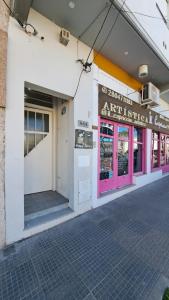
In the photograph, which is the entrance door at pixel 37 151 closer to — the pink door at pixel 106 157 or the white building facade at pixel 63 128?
the white building facade at pixel 63 128

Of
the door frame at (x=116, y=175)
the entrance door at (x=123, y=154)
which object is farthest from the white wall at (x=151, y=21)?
the entrance door at (x=123, y=154)

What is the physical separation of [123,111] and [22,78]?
10.0ft

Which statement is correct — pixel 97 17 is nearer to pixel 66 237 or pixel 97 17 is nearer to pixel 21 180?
pixel 21 180

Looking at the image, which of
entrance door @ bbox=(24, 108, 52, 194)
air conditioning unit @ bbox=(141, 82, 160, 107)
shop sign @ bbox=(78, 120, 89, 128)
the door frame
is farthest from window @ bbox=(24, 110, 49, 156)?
air conditioning unit @ bbox=(141, 82, 160, 107)

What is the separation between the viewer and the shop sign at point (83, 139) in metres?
3.21

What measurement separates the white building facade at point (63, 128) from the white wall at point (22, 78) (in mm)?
14

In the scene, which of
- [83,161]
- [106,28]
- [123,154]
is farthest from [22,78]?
[123,154]

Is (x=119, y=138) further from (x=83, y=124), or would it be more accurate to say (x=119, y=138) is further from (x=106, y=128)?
(x=83, y=124)

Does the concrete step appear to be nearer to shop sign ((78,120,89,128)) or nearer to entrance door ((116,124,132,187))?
shop sign ((78,120,89,128))

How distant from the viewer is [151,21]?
3.80 meters

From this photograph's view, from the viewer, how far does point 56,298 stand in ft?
4.86

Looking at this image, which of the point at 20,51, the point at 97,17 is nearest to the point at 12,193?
the point at 20,51

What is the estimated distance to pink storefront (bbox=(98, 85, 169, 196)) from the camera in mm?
4047

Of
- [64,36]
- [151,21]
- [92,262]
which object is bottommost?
[92,262]
